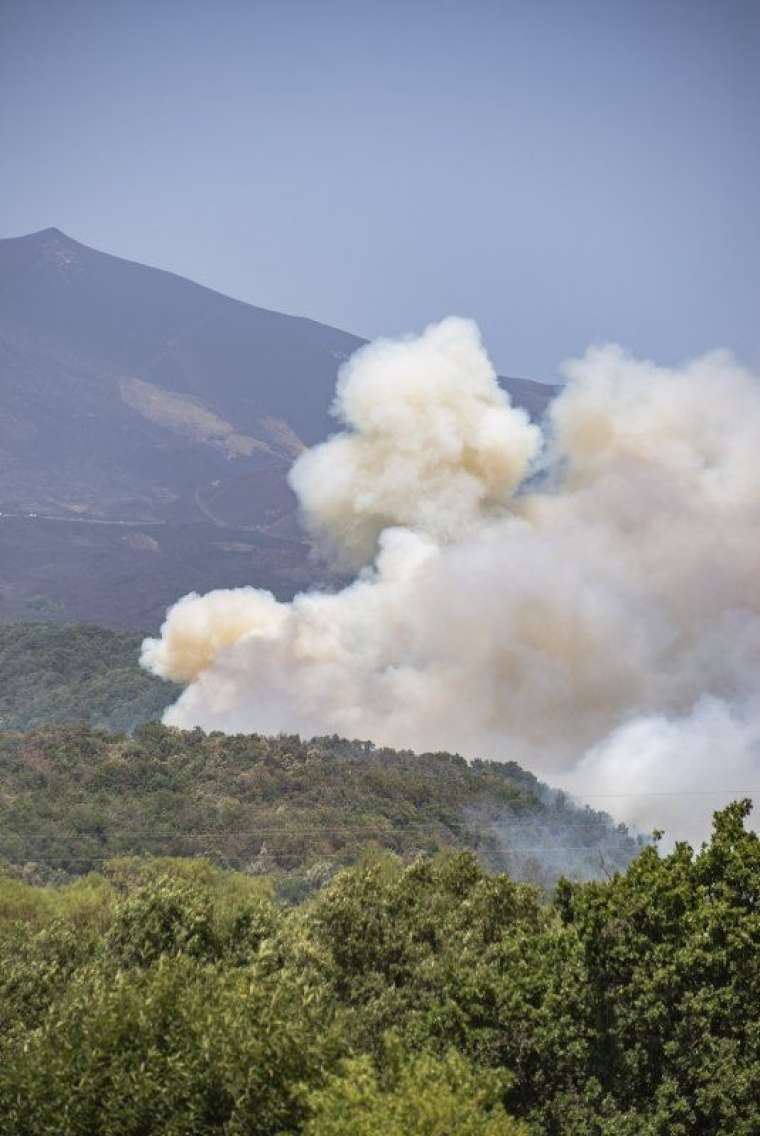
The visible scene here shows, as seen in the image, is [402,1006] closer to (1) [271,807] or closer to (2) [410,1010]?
(2) [410,1010]

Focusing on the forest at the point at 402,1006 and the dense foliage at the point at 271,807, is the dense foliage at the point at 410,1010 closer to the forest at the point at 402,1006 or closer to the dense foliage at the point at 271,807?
the forest at the point at 402,1006

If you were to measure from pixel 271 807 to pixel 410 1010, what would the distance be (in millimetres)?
68012

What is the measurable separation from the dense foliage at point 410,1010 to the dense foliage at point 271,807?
40.0 metres

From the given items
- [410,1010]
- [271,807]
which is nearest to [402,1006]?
[410,1010]

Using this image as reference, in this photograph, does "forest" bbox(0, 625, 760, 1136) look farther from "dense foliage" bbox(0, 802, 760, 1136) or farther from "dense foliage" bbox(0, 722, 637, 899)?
"dense foliage" bbox(0, 722, 637, 899)

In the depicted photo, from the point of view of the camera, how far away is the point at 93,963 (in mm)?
40406

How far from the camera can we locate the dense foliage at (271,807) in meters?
94.2

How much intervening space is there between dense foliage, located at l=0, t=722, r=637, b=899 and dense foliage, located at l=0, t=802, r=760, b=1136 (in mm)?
40016

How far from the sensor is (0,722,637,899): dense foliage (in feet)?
309

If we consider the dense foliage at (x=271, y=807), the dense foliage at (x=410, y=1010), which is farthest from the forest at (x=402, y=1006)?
the dense foliage at (x=271, y=807)

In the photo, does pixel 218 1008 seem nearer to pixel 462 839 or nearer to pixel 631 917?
pixel 631 917

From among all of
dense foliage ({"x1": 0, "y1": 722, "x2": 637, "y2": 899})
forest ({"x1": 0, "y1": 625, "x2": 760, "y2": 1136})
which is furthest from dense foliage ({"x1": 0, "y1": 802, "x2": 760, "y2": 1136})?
dense foliage ({"x1": 0, "y1": 722, "x2": 637, "y2": 899})

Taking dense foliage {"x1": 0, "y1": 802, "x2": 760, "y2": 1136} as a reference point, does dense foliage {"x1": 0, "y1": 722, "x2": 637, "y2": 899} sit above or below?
above

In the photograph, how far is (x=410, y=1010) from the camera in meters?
38.9
